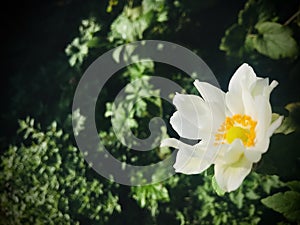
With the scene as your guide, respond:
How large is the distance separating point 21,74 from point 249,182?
37.3 inches

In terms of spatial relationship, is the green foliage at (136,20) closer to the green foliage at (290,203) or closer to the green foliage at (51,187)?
the green foliage at (51,187)

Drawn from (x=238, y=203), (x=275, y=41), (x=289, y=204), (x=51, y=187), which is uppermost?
(x=275, y=41)

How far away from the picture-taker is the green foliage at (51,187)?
1108 millimetres

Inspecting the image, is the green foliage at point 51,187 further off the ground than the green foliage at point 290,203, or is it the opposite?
the green foliage at point 51,187

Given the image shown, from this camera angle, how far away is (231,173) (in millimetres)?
686

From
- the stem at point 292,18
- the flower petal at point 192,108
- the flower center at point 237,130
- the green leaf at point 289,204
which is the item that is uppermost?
the stem at point 292,18

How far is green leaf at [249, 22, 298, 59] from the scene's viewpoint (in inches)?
45.4

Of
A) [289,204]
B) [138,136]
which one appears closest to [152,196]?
[138,136]

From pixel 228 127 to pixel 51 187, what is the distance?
55 centimetres

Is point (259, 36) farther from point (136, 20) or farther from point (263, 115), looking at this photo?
point (263, 115)

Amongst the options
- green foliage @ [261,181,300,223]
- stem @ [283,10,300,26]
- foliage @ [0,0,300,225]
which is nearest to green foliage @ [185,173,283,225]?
foliage @ [0,0,300,225]

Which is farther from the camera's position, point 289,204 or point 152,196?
point 152,196

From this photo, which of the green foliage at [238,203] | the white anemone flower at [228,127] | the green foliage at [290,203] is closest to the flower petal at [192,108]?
the white anemone flower at [228,127]

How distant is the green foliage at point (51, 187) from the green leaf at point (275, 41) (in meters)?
0.55
